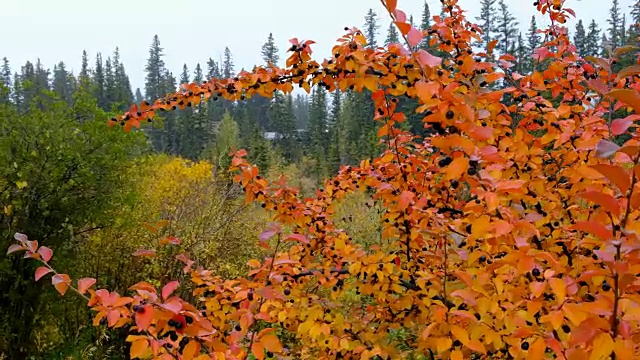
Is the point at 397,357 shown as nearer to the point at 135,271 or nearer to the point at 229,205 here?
the point at 229,205

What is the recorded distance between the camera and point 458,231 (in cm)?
164

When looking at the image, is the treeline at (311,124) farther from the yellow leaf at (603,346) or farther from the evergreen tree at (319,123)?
the yellow leaf at (603,346)

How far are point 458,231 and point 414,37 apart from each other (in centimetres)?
73

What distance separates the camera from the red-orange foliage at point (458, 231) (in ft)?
3.67

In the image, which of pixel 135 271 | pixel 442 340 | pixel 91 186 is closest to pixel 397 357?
pixel 442 340

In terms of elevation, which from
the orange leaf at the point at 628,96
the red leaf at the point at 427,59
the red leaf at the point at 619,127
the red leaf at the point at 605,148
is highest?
the red leaf at the point at 427,59

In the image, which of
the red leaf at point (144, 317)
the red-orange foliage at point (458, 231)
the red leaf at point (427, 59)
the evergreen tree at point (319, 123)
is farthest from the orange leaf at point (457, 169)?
the evergreen tree at point (319, 123)

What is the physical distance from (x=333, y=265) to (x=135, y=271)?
18.3ft

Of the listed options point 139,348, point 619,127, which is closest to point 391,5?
point 619,127

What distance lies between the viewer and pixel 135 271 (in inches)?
285

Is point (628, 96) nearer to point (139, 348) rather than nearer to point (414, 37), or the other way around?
point (414, 37)

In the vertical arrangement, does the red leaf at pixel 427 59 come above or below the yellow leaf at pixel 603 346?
above

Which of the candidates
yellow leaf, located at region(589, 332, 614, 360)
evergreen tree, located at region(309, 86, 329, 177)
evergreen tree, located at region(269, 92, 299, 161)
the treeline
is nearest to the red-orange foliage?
yellow leaf, located at region(589, 332, 614, 360)

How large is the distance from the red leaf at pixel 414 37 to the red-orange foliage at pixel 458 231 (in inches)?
0.5
